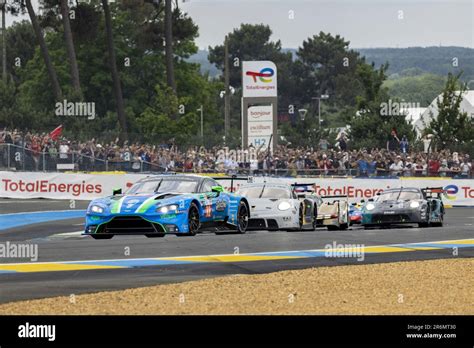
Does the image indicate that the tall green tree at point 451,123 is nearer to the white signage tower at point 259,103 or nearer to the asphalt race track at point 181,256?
the white signage tower at point 259,103

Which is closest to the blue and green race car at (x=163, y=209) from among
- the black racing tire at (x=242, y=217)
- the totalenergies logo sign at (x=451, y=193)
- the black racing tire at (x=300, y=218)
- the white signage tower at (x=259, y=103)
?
the black racing tire at (x=242, y=217)

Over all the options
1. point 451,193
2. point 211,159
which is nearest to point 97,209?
point 211,159

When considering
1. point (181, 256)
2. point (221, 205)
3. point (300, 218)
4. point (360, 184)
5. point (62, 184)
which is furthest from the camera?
point (360, 184)

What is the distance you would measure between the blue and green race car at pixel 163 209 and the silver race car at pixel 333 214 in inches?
195

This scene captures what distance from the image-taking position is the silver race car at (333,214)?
87.3 ft

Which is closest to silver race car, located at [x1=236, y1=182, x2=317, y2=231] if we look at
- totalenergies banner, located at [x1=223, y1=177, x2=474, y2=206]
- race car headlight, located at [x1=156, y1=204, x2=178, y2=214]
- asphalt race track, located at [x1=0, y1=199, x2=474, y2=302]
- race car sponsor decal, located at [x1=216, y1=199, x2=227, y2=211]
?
asphalt race track, located at [x1=0, y1=199, x2=474, y2=302]

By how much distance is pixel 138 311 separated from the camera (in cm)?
1178

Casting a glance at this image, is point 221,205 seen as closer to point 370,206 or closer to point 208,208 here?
point 208,208

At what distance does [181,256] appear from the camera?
17469 millimetres

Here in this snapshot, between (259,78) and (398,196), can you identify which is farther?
(259,78)

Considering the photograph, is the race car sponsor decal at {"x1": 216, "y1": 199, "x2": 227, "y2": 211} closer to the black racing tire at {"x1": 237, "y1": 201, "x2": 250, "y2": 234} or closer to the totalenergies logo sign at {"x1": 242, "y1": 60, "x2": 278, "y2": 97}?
the black racing tire at {"x1": 237, "y1": 201, "x2": 250, "y2": 234}

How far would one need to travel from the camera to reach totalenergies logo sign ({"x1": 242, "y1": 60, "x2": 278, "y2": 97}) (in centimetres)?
5003

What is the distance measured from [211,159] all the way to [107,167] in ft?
12.5
